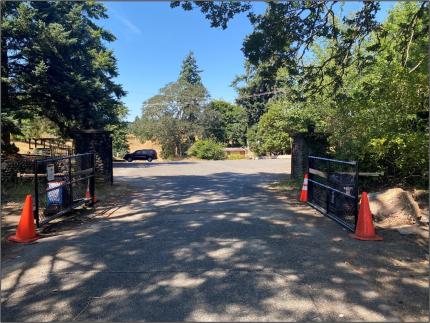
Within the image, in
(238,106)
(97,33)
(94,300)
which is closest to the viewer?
(94,300)

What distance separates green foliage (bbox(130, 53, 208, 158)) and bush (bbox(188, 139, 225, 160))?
2.96m

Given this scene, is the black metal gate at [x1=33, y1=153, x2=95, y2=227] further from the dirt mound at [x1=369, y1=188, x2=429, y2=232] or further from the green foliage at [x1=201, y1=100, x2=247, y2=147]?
the green foliage at [x1=201, y1=100, x2=247, y2=147]

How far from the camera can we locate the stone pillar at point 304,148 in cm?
1369

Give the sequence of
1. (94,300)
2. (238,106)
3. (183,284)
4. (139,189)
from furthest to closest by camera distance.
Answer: (238,106) < (139,189) < (183,284) < (94,300)

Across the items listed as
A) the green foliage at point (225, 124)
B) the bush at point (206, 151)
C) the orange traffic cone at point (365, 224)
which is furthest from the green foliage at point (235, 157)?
the orange traffic cone at point (365, 224)

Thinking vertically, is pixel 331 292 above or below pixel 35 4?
below

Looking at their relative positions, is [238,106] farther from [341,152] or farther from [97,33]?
[341,152]

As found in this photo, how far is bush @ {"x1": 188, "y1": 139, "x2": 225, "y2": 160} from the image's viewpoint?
47.4 m

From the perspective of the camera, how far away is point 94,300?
402 centimetres

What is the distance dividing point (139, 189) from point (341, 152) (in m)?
6.80

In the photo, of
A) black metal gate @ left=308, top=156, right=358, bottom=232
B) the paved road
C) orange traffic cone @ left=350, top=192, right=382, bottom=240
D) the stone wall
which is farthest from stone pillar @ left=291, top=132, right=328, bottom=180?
the stone wall

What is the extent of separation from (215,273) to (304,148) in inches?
402

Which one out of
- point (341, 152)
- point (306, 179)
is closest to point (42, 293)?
point (306, 179)

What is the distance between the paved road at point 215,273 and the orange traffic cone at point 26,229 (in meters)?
0.35
